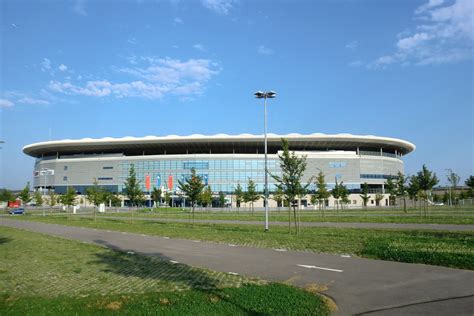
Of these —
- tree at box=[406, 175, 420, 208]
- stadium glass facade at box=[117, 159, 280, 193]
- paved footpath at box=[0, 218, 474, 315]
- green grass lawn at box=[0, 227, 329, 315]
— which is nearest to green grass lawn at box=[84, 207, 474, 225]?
tree at box=[406, 175, 420, 208]

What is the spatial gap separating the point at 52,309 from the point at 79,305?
44cm

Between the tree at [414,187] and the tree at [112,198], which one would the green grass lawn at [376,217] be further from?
the tree at [112,198]

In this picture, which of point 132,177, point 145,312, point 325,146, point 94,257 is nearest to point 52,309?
point 145,312

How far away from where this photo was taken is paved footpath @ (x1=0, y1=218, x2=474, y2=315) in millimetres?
6785

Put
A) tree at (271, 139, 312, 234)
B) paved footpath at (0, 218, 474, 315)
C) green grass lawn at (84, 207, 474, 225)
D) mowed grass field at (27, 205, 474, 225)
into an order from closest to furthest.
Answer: paved footpath at (0, 218, 474, 315) → tree at (271, 139, 312, 234) → green grass lawn at (84, 207, 474, 225) → mowed grass field at (27, 205, 474, 225)

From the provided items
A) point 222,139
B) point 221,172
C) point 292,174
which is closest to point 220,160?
point 221,172

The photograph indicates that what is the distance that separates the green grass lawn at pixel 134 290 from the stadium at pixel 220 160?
81312 mm

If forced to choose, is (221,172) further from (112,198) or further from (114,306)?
(114,306)

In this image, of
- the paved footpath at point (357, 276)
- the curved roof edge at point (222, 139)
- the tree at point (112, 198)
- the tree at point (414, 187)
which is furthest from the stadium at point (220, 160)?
the paved footpath at point (357, 276)

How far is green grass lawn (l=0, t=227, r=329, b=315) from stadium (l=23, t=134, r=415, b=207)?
81.3 metres

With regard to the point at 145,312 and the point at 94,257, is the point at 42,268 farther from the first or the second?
the point at 145,312

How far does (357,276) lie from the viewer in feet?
30.6

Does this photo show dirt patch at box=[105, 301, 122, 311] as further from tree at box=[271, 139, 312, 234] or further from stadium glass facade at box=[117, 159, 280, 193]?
stadium glass facade at box=[117, 159, 280, 193]

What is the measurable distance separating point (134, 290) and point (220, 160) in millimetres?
89018
